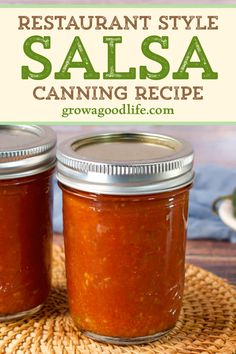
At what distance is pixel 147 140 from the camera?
1232 mm

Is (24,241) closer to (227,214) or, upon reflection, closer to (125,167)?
(125,167)

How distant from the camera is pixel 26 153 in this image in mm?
1154

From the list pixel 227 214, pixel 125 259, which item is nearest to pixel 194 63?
pixel 227 214

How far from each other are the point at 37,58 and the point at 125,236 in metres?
0.44

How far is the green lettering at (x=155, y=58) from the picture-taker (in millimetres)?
1331

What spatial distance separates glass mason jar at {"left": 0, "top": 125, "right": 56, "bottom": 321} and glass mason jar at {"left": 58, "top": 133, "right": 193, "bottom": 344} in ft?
0.17

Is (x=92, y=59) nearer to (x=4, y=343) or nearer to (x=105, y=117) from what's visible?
(x=105, y=117)

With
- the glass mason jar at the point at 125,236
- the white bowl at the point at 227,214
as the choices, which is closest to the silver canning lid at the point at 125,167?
the glass mason jar at the point at 125,236

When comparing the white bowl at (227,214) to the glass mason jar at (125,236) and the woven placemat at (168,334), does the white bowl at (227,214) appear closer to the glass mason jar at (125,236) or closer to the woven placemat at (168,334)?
the woven placemat at (168,334)

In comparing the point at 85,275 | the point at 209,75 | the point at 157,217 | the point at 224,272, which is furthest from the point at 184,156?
the point at 224,272

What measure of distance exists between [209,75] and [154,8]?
0.55 ft

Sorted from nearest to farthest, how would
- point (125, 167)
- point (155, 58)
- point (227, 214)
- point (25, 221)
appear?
point (125, 167) → point (25, 221) → point (155, 58) → point (227, 214)

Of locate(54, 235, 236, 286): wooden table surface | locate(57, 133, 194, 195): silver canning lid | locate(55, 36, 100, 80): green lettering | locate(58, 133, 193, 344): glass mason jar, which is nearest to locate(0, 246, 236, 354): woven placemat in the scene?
locate(58, 133, 193, 344): glass mason jar

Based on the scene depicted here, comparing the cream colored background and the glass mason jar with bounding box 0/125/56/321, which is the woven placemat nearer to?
the glass mason jar with bounding box 0/125/56/321
